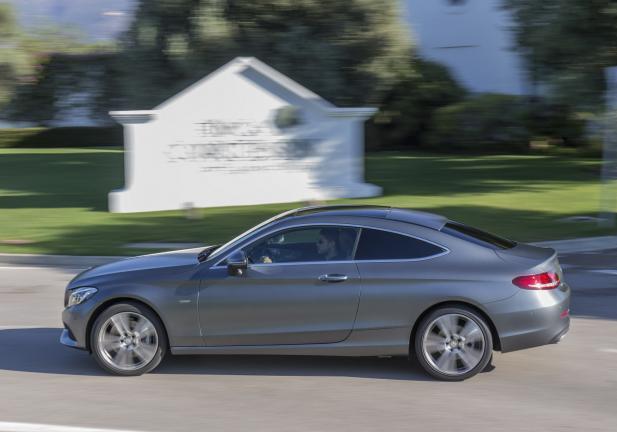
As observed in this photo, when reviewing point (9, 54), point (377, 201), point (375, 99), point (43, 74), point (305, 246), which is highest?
point (9, 54)

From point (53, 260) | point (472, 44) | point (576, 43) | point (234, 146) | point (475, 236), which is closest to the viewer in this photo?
point (475, 236)

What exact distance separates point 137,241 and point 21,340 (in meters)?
6.18

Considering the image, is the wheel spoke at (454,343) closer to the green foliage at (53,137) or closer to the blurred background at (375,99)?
the blurred background at (375,99)

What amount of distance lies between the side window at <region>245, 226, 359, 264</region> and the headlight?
136cm

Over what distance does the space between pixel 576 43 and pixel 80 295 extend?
52.7 ft

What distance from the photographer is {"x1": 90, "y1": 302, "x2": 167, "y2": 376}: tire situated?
23.2ft

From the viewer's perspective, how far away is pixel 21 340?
8398 millimetres

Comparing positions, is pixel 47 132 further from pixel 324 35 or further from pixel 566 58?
pixel 566 58

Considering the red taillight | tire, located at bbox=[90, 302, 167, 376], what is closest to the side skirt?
tire, located at bbox=[90, 302, 167, 376]

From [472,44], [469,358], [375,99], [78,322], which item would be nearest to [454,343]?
[469,358]

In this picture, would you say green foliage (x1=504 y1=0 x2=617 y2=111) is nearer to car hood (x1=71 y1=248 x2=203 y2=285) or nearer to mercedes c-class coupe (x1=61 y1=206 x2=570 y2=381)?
mercedes c-class coupe (x1=61 y1=206 x2=570 y2=381)

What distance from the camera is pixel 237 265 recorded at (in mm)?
6930

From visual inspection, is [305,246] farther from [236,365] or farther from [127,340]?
[127,340]

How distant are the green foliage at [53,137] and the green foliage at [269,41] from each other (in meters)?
12.4
